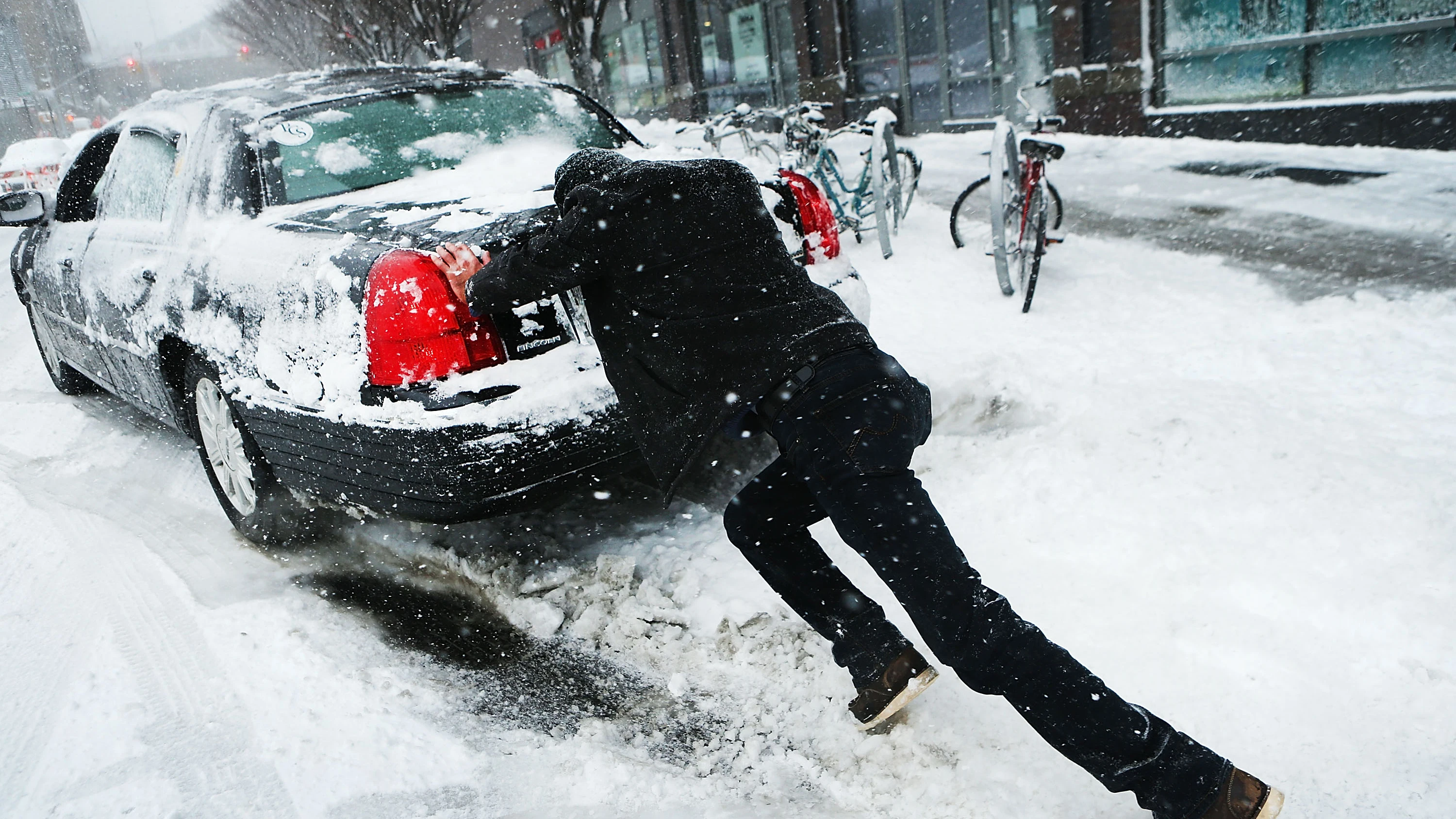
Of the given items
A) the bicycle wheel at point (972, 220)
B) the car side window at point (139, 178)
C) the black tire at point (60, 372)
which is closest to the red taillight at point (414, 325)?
the car side window at point (139, 178)

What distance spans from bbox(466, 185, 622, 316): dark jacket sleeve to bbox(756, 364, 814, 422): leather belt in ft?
1.49

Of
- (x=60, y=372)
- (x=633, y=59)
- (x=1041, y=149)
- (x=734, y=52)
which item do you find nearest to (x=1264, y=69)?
(x=1041, y=149)

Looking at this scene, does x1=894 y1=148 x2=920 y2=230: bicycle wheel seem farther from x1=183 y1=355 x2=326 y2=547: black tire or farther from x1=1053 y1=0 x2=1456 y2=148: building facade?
x1=183 y1=355 x2=326 y2=547: black tire

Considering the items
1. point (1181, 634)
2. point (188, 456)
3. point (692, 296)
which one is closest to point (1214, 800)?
point (1181, 634)

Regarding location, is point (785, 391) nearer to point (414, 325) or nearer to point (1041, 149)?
point (414, 325)

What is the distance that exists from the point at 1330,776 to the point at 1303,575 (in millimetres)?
818

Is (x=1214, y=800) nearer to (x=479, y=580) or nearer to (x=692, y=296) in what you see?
(x=692, y=296)

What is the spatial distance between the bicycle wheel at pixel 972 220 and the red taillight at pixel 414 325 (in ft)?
15.2

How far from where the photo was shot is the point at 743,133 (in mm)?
10297

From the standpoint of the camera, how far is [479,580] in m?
3.56

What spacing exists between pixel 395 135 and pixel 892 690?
2.85 m

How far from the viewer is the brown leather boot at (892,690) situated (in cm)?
246

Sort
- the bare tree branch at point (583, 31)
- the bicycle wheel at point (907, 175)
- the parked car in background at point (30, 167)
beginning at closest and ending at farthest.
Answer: the bicycle wheel at point (907, 175)
the bare tree branch at point (583, 31)
the parked car in background at point (30, 167)

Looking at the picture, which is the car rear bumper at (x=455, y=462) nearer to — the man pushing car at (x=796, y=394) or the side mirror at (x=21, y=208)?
the man pushing car at (x=796, y=394)
